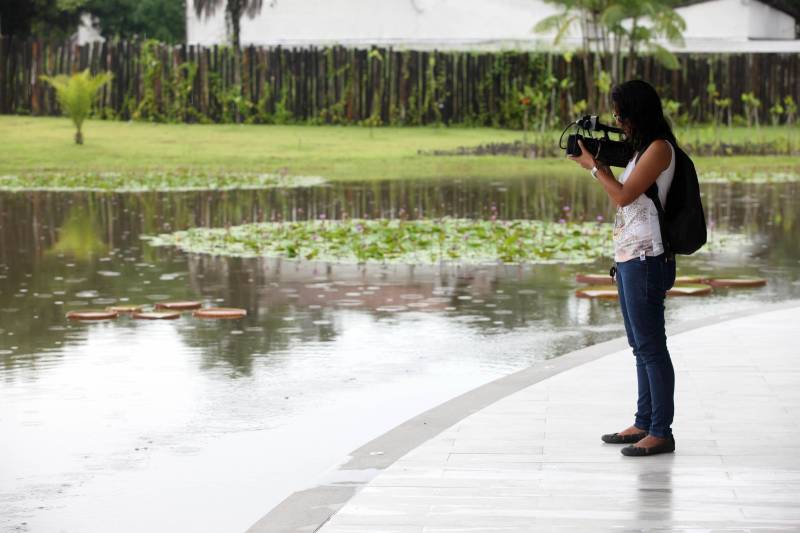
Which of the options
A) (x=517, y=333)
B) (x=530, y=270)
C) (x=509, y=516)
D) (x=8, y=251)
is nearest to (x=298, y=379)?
(x=517, y=333)

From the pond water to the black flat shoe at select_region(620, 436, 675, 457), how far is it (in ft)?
4.20

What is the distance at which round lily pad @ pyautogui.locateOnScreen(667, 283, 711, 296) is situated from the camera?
1465cm

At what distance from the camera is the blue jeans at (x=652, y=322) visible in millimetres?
7707

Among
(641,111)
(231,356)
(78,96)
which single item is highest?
(78,96)

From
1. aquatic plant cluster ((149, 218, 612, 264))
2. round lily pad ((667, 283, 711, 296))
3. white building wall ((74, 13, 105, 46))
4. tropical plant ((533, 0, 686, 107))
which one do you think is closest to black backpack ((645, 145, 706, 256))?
round lily pad ((667, 283, 711, 296))

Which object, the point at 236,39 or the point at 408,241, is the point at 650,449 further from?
the point at 236,39

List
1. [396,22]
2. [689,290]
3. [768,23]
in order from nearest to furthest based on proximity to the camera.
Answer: [689,290] → [396,22] → [768,23]

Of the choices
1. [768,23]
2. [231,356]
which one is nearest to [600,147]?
[231,356]

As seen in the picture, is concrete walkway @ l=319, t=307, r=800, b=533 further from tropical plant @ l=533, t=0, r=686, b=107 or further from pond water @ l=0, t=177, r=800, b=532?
tropical plant @ l=533, t=0, r=686, b=107

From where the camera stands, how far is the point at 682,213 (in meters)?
7.73

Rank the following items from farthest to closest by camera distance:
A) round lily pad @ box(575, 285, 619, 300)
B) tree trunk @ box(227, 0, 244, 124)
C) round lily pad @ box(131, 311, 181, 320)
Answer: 1. tree trunk @ box(227, 0, 244, 124)
2. round lily pad @ box(575, 285, 619, 300)
3. round lily pad @ box(131, 311, 181, 320)

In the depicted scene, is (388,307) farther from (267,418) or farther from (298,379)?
(267,418)

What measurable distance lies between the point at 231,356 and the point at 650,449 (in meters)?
4.33

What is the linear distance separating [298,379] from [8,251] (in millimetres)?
8639
